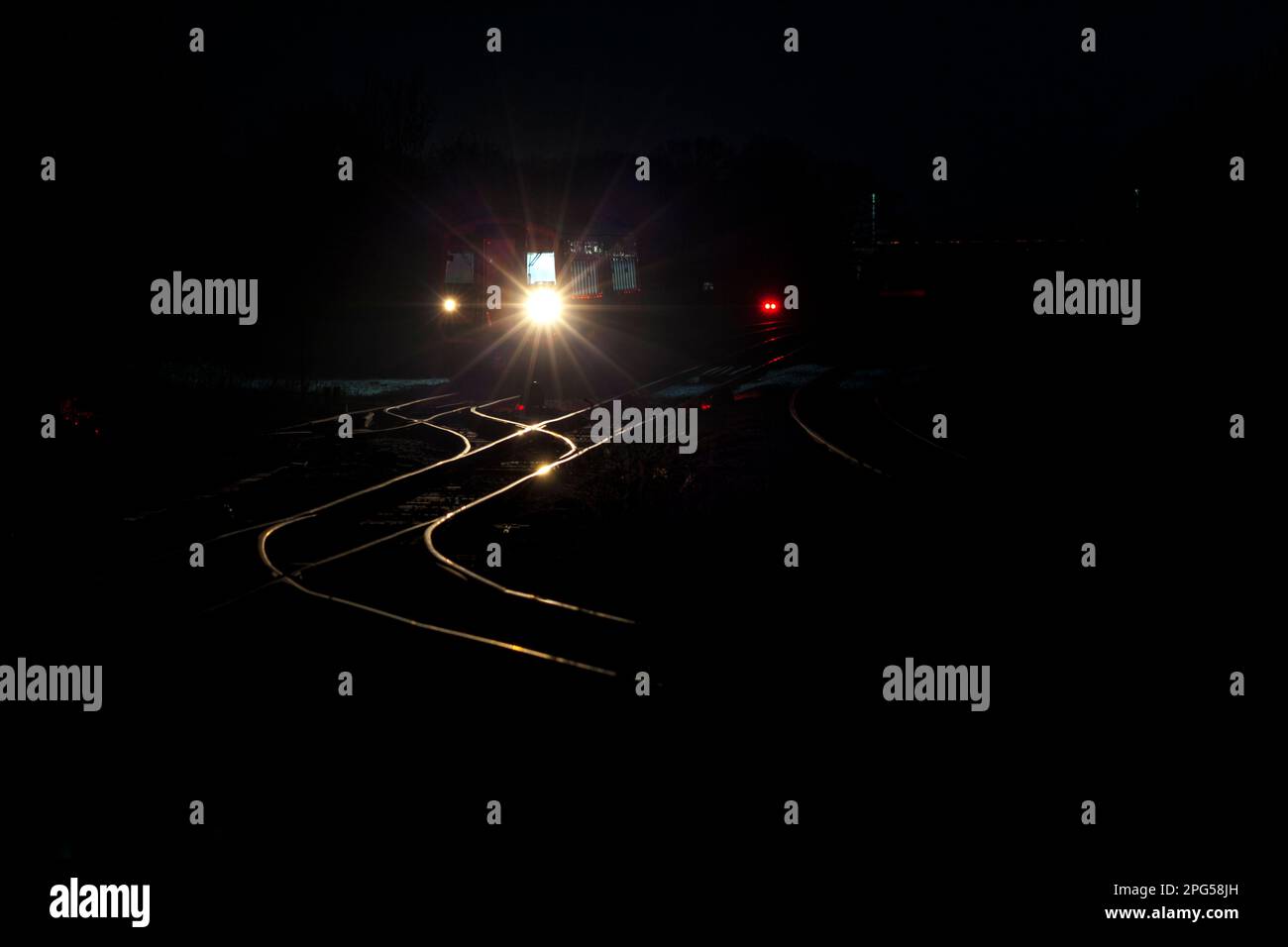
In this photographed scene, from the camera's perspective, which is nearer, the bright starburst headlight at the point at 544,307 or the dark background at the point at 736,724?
the dark background at the point at 736,724

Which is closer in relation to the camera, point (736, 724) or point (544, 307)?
point (736, 724)

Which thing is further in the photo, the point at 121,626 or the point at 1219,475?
the point at 1219,475

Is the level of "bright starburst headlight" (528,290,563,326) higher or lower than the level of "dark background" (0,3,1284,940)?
higher

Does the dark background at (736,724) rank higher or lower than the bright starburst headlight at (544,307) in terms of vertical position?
lower

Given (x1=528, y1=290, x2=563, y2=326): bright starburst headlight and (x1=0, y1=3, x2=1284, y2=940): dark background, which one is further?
(x1=528, y1=290, x2=563, y2=326): bright starburst headlight

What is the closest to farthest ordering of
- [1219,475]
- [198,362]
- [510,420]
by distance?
[1219,475] → [510,420] → [198,362]

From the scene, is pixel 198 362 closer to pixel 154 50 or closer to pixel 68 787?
pixel 154 50

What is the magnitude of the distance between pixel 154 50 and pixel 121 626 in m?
25.0

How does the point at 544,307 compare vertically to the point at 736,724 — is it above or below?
above
